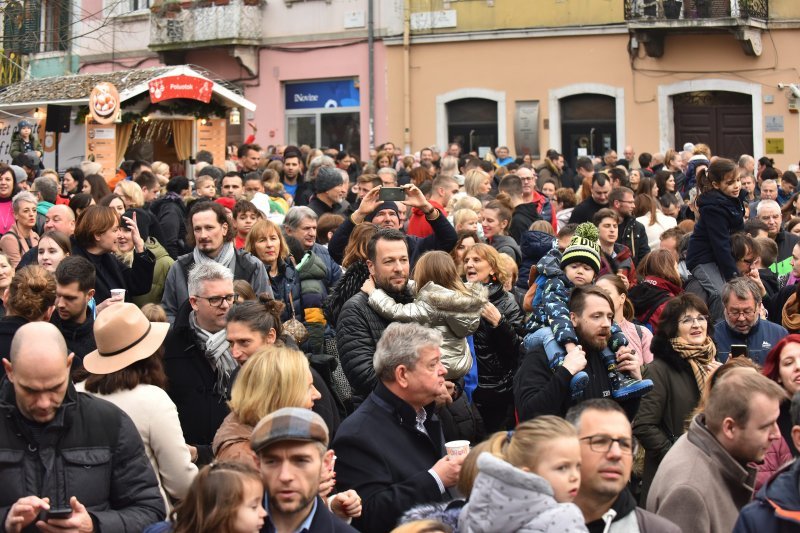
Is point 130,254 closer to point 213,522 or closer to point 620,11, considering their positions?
point 213,522

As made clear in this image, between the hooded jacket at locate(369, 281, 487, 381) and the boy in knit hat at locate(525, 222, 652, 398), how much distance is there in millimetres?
422

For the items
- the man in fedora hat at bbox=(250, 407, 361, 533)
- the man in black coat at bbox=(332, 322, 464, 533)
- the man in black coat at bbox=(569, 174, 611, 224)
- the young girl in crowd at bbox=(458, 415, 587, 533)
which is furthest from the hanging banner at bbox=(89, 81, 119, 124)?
the young girl in crowd at bbox=(458, 415, 587, 533)

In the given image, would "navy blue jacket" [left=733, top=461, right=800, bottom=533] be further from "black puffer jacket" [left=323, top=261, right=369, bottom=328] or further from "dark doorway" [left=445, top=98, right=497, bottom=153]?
"dark doorway" [left=445, top=98, right=497, bottom=153]

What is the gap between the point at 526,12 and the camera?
27.2 meters

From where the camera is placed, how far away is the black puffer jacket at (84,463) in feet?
15.8

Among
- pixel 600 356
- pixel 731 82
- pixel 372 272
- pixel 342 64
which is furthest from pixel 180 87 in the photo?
pixel 600 356

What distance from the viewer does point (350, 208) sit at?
13.0m

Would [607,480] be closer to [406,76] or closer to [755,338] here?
[755,338]

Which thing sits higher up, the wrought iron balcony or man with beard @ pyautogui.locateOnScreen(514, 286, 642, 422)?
the wrought iron balcony

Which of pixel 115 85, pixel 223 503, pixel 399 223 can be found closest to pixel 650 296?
pixel 399 223

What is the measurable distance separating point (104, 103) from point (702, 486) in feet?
51.9

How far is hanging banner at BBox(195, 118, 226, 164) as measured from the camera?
2266cm

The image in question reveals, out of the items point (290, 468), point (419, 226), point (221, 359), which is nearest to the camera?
point (290, 468)

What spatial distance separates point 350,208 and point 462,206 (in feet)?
7.62
